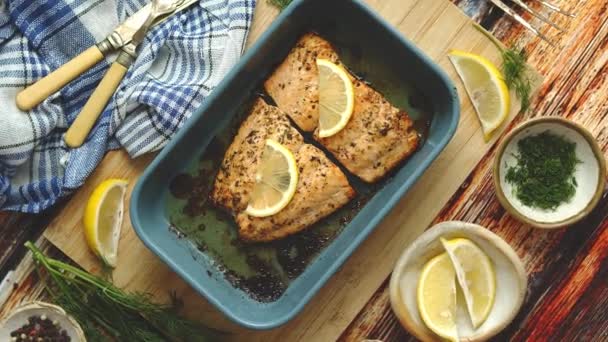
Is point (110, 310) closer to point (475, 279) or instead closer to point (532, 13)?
point (475, 279)

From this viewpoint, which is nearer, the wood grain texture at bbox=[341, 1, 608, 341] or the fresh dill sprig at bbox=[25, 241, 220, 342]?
the fresh dill sprig at bbox=[25, 241, 220, 342]

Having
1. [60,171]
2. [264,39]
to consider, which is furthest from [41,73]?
[264,39]

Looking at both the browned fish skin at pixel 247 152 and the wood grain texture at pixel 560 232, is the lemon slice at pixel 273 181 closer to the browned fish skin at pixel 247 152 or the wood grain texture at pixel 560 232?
the browned fish skin at pixel 247 152

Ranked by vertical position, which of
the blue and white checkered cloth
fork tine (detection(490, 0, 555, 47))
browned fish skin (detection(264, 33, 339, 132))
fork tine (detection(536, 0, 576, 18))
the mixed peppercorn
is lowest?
the mixed peppercorn

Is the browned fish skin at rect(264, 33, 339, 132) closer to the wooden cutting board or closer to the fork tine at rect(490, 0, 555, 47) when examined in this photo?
the wooden cutting board

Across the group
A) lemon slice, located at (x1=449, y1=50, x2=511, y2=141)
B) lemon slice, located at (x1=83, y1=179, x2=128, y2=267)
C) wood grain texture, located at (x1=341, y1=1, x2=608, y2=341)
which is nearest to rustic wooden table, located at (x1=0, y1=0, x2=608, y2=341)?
wood grain texture, located at (x1=341, y1=1, x2=608, y2=341)

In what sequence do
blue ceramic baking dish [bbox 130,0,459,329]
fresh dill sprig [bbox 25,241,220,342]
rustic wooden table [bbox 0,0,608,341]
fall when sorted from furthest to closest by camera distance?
rustic wooden table [bbox 0,0,608,341] → fresh dill sprig [bbox 25,241,220,342] → blue ceramic baking dish [bbox 130,0,459,329]

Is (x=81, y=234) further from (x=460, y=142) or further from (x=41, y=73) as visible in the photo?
(x=460, y=142)
